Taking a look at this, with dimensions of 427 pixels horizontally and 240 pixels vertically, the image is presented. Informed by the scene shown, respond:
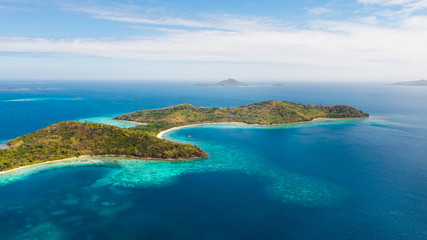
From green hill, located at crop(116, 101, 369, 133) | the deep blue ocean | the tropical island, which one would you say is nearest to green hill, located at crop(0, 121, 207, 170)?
the tropical island

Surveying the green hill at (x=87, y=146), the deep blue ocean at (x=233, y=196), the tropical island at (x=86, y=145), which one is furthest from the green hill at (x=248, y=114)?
the deep blue ocean at (x=233, y=196)

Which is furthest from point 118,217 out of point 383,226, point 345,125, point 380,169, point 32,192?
point 345,125

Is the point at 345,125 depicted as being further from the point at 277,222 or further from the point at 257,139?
the point at 277,222

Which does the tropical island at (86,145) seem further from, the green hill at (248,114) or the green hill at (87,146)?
the green hill at (248,114)

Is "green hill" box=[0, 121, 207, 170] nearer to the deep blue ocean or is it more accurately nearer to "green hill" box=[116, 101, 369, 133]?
the deep blue ocean

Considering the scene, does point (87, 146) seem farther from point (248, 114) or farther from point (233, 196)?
point (248, 114)

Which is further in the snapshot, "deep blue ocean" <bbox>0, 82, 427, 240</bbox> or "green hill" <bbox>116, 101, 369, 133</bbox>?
"green hill" <bbox>116, 101, 369, 133</bbox>

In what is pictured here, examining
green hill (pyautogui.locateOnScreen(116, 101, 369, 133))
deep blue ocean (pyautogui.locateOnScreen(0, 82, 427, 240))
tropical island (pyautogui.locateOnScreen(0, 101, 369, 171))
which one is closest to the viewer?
deep blue ocean (pyautogui.locateOnScreen(0, 82, 427, 240))

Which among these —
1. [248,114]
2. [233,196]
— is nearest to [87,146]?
[233,196]

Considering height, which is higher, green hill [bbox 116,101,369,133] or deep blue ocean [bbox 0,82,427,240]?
green hill [bbox 116,101,369,133]
